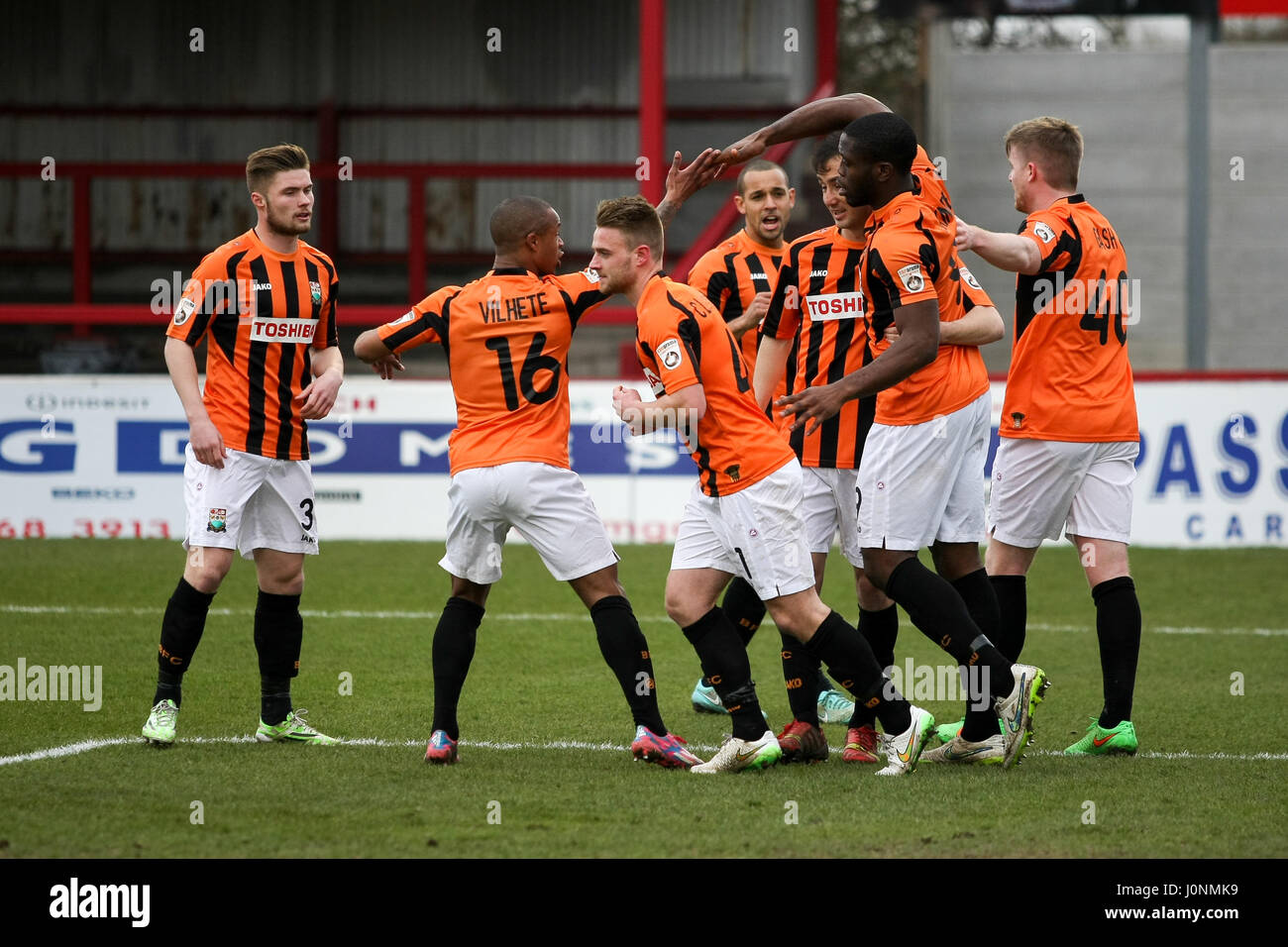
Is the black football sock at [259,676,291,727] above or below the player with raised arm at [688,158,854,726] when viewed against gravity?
below

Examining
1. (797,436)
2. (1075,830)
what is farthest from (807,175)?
(1075,830)

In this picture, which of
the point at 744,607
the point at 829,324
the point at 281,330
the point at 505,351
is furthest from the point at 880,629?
the point at 281,330

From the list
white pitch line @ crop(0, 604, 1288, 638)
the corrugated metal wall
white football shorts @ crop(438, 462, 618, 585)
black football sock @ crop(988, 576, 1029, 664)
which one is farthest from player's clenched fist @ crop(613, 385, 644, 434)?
the corrugated metal wall

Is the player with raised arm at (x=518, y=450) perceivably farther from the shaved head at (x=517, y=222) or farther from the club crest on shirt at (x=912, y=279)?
the club crest on shirt at (x=912, y=279)

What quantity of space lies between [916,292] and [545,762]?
199cm

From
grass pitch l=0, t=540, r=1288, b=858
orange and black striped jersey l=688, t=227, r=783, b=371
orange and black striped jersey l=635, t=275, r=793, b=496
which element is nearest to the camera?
grass pitch l=0, t=540, r=1288, b=858

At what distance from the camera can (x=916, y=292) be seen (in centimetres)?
482

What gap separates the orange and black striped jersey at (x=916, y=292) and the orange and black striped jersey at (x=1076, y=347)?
0.30 m

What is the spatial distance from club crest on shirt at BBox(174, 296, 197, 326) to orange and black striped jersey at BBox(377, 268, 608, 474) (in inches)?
31.6

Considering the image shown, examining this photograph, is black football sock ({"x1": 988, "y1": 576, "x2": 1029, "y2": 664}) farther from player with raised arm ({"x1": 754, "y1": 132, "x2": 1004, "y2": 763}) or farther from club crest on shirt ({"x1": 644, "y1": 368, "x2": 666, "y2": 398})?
club crest on shirt ({"x1": 644, "y1": 368, "x2": 666, "y2": 398})

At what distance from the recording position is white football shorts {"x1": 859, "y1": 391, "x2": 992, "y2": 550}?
515cm

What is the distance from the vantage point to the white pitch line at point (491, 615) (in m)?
8.52
